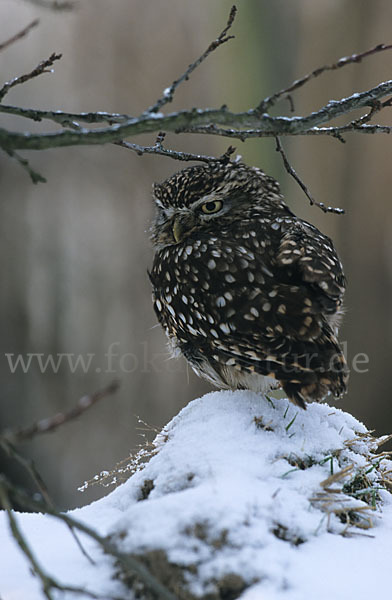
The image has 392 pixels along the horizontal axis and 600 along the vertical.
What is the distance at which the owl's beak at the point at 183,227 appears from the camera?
288cm

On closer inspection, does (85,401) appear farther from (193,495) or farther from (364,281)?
(364,281)

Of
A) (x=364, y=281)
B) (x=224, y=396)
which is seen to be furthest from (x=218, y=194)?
(x=364, y=281)

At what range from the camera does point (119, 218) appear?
8.62 meters

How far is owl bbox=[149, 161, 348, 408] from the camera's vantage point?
233cm

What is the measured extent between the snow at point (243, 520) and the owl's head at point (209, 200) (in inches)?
34.6

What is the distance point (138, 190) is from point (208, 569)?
7420 millimetres

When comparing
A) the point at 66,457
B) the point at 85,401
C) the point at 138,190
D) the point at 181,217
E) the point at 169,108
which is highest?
the point at 169,108

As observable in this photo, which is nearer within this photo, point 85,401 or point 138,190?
point 85,401

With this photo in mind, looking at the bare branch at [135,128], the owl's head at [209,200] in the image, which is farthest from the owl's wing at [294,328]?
the bare branch at [135,128]

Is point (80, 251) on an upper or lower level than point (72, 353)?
upper

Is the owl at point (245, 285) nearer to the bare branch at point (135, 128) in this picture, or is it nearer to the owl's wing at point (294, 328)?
the owl's wing at point (294, 328)

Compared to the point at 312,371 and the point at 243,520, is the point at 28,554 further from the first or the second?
the point at 312,371

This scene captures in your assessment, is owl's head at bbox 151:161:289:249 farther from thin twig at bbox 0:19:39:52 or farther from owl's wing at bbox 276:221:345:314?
thin twig at bbox 0:19:39:52

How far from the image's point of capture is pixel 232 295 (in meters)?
2.49
